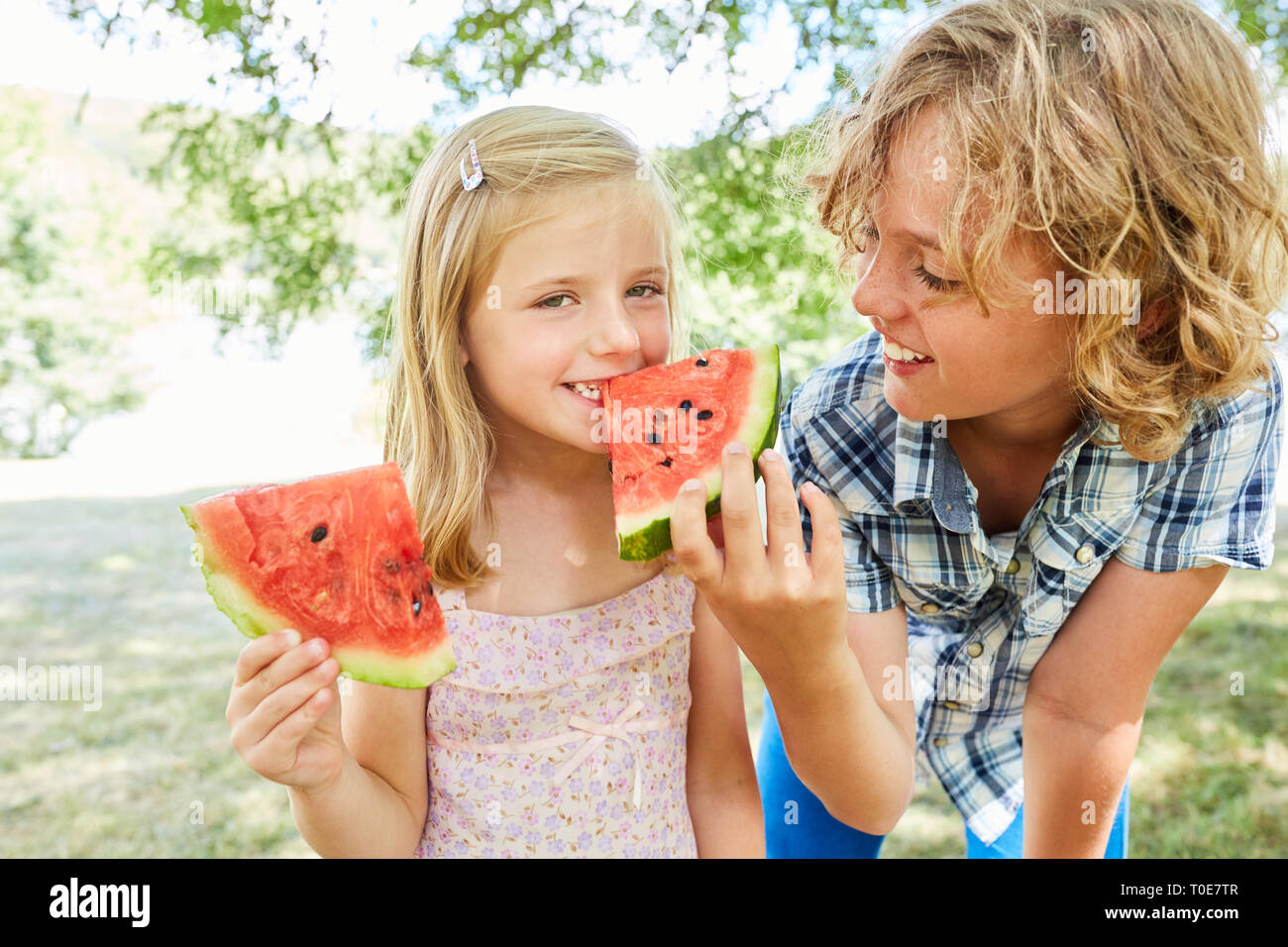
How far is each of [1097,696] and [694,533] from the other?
1.17 m

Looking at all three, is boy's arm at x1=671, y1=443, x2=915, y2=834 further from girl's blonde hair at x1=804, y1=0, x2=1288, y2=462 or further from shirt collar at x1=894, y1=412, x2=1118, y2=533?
girl's blonde hair at x1=804, y1=0, x2=1288, y2=462

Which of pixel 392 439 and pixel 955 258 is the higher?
pixel 955 258

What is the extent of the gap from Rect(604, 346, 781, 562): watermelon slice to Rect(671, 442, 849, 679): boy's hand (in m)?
0.14

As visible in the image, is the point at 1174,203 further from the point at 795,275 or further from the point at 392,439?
the point at 795,275

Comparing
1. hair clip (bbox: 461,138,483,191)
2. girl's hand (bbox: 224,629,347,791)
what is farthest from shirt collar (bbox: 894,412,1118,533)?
girl's hand (bbox: 224,629,347,791)

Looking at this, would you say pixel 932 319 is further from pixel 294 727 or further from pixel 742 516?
pixel 294 727

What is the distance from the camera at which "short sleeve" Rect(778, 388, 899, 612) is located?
2416 millimetres

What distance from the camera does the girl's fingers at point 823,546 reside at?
1.89 metres

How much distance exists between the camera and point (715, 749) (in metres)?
2.49

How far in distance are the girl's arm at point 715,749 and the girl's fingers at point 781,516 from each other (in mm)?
619

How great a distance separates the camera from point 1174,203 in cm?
199

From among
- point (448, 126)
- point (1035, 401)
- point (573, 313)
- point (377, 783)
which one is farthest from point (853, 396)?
point (448, 126)
